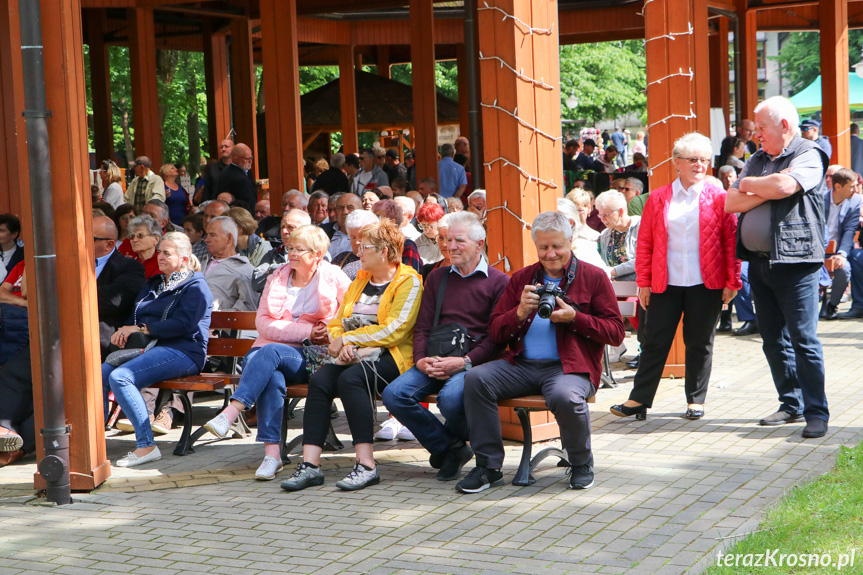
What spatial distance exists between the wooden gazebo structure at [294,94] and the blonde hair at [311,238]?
101cm

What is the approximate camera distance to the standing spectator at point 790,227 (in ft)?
19.4

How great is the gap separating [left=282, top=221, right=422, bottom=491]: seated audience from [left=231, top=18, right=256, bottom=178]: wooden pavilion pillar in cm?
1372

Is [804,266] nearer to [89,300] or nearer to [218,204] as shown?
[89,300]

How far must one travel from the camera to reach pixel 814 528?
4238 millimetres

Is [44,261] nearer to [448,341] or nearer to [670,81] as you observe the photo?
[448,341]

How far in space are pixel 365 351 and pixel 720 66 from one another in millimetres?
20463

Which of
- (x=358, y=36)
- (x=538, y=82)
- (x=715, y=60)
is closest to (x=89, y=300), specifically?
(x=538, y=82)

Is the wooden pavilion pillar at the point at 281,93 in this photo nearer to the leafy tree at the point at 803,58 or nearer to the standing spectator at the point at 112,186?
the standing spectator at the point at 112,186

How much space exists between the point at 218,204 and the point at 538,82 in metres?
4.12

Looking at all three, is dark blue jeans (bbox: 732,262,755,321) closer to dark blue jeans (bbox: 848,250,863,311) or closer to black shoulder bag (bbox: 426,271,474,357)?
dark blue jeans (bbox: 848,250,863,311)

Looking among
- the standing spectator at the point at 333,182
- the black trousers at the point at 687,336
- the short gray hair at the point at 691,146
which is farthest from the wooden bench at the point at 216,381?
the standing spectator at the point at 333,182

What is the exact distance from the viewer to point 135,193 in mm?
13367

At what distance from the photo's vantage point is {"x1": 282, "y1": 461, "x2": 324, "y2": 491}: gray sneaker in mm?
5352

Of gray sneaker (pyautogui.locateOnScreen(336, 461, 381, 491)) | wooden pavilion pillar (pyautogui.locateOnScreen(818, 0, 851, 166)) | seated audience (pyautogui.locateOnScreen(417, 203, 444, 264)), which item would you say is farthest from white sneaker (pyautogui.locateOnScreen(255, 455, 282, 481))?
wooden pavilion pillar (pyautogui.locateOnScreen(818, 0, 851, 166))
